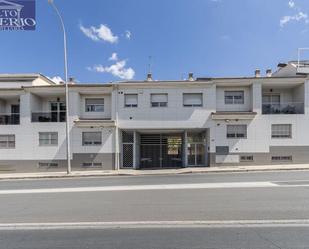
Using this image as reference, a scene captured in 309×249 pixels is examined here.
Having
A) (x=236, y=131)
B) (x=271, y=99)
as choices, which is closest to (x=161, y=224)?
(x=236, y=131)

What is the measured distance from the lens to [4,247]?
5754mm

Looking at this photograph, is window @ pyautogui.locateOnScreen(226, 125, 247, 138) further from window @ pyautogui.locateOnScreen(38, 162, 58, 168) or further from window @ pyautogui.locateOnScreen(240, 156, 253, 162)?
window @ pyautogui.locateOnScreen(38, 162, 58, 168)

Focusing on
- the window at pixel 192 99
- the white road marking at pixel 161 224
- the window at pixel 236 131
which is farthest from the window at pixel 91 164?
the white road marking at pixel 161 224

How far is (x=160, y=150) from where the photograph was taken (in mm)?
28281

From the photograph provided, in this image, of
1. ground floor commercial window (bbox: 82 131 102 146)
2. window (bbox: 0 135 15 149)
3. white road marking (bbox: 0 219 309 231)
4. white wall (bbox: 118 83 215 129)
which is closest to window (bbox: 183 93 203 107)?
white wall (bbox: 118 83 215 129)

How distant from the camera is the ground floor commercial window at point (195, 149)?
88.0ft

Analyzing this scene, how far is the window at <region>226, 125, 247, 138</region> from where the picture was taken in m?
25.6

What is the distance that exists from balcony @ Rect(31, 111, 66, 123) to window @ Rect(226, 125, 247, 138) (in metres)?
14.5

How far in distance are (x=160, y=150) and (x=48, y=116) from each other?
34.9ft

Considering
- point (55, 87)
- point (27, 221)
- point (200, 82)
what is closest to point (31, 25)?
point (55, 87)

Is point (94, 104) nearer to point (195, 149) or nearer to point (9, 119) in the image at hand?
point (9, 119)

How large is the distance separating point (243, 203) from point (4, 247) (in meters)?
6.49

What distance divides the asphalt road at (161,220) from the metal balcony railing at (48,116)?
16773 mm

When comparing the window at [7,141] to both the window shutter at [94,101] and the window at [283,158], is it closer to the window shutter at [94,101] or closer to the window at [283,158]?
the window shutter at [94,101]
